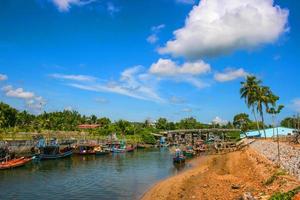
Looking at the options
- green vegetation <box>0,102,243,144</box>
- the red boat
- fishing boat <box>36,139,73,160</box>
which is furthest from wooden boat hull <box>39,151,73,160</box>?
green vegetation <box>0,102,243,144</box>

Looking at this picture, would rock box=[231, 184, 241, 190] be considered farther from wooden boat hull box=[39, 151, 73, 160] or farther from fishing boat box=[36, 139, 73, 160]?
wooden boat hull box=[39, 151, 73, 160]

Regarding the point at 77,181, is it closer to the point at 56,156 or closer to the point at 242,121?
the point at 56,156

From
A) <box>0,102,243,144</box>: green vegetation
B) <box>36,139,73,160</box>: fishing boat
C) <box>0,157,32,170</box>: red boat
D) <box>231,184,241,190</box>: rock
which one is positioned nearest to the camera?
<box>231,184,241,190</box>: rock

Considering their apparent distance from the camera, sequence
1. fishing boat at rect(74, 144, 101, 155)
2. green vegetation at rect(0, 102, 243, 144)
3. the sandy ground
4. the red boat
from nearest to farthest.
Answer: the sandy ground < the red boat < fishing boat at rect(74, 144, 101, 155) < green vegetation at rect(0, 102, 243, 144)

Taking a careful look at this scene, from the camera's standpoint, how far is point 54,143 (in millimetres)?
76438

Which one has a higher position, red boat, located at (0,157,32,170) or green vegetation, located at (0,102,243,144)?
green vegetation, located at (0,102,243,144)

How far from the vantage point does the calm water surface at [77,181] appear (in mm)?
35691

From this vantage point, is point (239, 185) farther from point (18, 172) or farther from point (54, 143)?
point (54, 143)

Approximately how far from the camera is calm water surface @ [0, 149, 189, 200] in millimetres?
35691

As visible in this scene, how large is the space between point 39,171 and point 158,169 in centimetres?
1979

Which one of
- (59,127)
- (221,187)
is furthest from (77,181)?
(59,127)

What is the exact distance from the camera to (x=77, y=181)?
44.2 m

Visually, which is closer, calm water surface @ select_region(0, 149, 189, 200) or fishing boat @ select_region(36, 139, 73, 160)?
calm water surface @ select_region(0, 149, 189, 200)

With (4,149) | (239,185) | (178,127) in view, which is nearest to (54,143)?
(4,149)
